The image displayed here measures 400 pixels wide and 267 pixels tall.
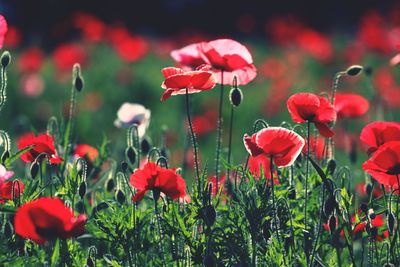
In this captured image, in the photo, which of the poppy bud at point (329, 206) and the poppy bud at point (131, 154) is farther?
the poppy bud at point (131, 154)

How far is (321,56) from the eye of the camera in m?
8.43

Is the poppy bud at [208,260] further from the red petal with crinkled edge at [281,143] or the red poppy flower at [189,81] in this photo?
the red poppy flower at [189,81]

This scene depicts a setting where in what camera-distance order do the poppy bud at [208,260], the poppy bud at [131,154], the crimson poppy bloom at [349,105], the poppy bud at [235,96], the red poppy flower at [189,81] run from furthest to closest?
the crimson poppy bloom at [349,105] → the poppy bud at [131,154] → the poppy bud at [235,96] → the red poppy flower at [189,81] → the poppy bud at [208,260]

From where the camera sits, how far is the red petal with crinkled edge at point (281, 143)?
1937 millimetres

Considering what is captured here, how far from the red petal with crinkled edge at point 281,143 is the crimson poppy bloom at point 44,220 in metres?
0.50

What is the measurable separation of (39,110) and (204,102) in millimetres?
1348

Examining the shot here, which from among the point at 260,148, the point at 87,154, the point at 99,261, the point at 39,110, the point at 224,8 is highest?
the point at 224,8

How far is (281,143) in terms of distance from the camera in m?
1.94

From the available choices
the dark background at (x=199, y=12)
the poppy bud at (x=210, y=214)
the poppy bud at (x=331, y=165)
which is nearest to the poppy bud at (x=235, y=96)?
the poppy bud at (x=331, y=165)

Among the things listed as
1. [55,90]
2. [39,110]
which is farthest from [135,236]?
[55,90]

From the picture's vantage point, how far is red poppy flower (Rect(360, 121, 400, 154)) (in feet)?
6.95

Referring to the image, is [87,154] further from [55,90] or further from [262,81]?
[262,81]

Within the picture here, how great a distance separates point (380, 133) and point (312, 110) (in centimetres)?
21

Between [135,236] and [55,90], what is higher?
[55,90]
